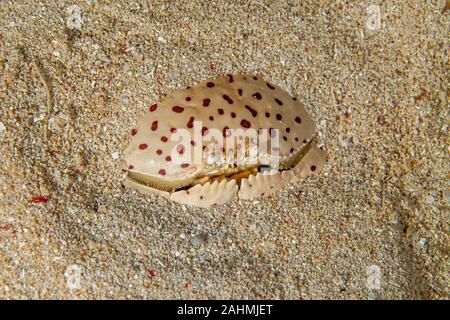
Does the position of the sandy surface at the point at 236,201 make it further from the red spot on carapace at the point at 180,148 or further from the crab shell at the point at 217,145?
the red spot on carapace at the point at 180,148

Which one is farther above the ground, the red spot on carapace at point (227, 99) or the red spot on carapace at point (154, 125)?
the red spot on carapace at point (227, 99)

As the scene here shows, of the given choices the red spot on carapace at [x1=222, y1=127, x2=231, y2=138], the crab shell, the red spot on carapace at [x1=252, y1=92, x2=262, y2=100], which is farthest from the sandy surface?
the red spot on carapace at [x1=222, y1=127, x2=231, y2=138]

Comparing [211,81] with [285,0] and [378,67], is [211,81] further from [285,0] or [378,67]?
[378,67]

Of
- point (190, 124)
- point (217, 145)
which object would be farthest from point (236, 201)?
point (190, 124)

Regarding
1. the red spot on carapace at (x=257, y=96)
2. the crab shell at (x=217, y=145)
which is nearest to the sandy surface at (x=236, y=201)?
the crab shell at (x=217, y=145)

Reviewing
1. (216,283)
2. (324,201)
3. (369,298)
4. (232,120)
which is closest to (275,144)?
(232,120)

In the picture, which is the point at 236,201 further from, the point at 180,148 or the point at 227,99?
the point at 227,99

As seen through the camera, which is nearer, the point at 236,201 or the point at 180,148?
the point at 180,148
